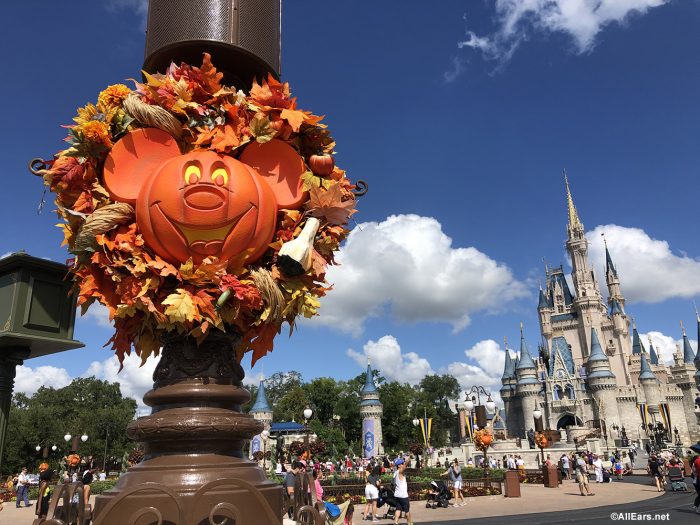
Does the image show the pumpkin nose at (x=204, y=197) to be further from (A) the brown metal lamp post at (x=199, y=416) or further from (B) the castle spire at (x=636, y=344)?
(B) the castle spire at (x=636, y=344)

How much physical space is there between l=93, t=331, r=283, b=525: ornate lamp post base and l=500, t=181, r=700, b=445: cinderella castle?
5538cm

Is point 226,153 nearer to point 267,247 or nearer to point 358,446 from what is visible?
point 267,247

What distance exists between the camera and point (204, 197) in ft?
9.96

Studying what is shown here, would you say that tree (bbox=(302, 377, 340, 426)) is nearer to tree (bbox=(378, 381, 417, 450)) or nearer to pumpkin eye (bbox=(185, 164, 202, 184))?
tree (bbox=(378, 381, 417, 450))

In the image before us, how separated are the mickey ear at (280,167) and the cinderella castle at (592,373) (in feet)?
181

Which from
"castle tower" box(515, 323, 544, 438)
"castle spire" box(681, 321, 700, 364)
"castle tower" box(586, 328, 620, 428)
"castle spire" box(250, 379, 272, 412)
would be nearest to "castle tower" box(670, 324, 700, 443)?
"castle spire" box(681, 321, 700, 364)

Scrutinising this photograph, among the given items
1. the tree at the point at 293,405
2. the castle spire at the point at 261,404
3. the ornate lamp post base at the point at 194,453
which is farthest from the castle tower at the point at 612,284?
the ornate lamp post base at the point at 194,453

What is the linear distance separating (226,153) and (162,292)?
95 centimetres

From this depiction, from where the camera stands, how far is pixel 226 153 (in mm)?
3287

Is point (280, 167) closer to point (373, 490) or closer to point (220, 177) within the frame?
point (220, 177)

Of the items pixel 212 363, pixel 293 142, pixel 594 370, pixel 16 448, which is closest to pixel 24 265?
pixel 212 363

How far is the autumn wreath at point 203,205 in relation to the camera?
305cm

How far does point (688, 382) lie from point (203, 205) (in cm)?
7903

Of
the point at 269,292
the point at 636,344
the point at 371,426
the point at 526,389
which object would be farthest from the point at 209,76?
the point at 636,344
